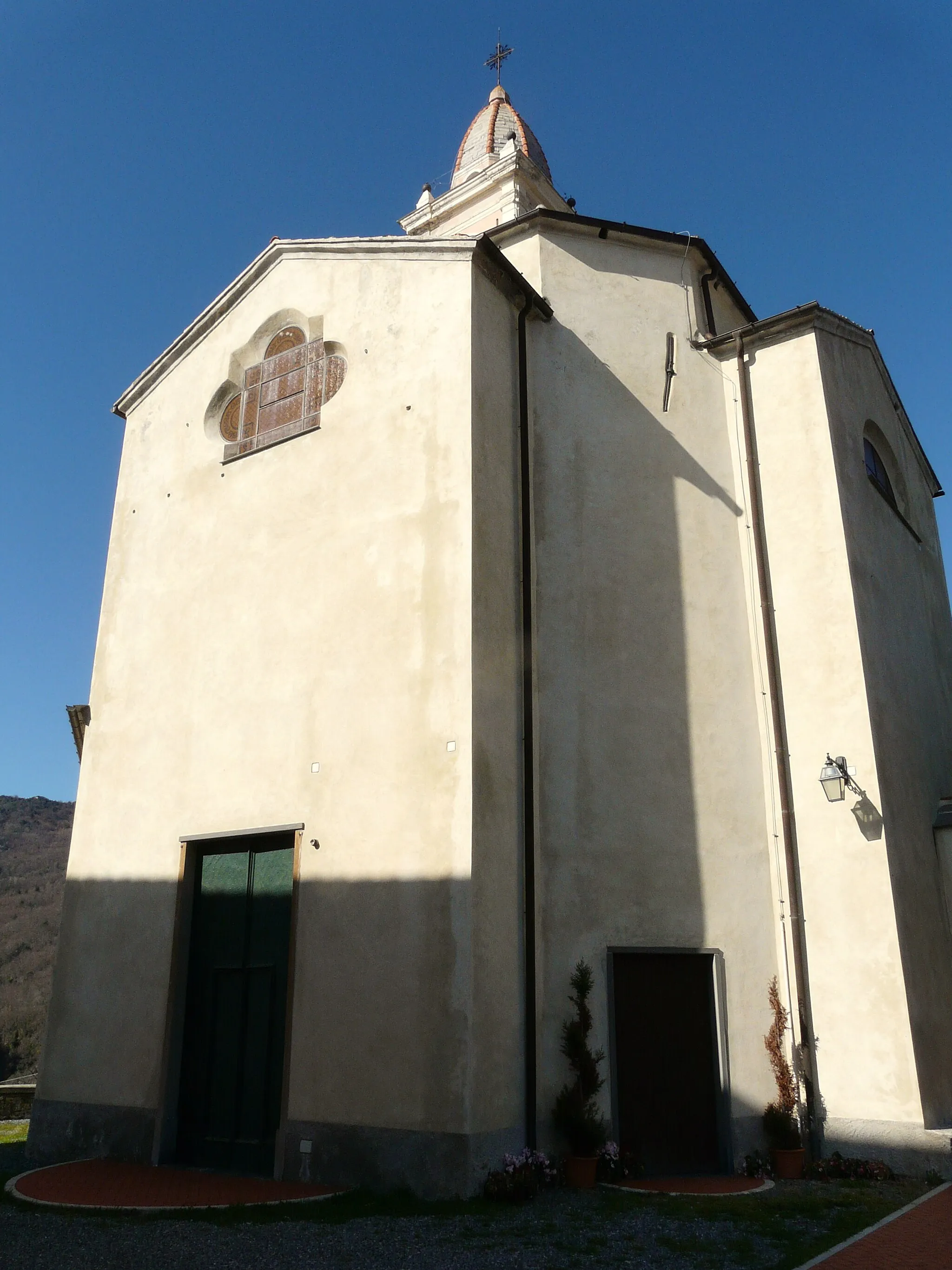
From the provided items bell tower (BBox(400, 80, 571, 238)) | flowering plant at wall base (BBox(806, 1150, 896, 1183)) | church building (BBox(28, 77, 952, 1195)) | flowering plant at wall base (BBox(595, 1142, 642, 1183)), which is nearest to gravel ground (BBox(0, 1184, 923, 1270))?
flowering plant at wall base (BBox(595, 1142, 642, 1183))

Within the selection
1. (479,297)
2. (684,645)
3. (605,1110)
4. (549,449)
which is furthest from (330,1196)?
(479,297)

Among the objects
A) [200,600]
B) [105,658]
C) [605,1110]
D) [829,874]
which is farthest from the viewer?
[105,658]

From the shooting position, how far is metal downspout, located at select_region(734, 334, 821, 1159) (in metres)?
9.94

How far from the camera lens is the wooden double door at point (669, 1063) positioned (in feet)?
31.4

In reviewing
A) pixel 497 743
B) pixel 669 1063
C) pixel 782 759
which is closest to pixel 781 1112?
pixel 669 1063

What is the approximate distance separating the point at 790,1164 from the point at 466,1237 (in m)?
4.08

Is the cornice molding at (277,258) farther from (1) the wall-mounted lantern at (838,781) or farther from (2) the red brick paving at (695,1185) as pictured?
(2) the red brick paving at (695,1185)

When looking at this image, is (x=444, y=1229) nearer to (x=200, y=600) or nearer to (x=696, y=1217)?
(x=696, y=1217)

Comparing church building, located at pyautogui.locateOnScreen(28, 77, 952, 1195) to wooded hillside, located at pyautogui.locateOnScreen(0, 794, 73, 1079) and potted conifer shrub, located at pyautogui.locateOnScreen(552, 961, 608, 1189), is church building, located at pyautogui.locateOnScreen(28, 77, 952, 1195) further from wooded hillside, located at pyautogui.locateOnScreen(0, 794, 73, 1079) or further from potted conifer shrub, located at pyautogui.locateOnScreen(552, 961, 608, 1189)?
wooded hillside, located at pyautogui.locateOnScreen(0, 794, 73, 1079)

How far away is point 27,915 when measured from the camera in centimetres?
5750

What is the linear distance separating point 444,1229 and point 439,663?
4.76 metres

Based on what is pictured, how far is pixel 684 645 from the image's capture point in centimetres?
1141

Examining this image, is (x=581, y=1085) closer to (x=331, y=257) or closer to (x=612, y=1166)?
(x=612, y=1166)

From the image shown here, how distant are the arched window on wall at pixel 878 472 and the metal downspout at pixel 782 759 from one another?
1929 millimetres
